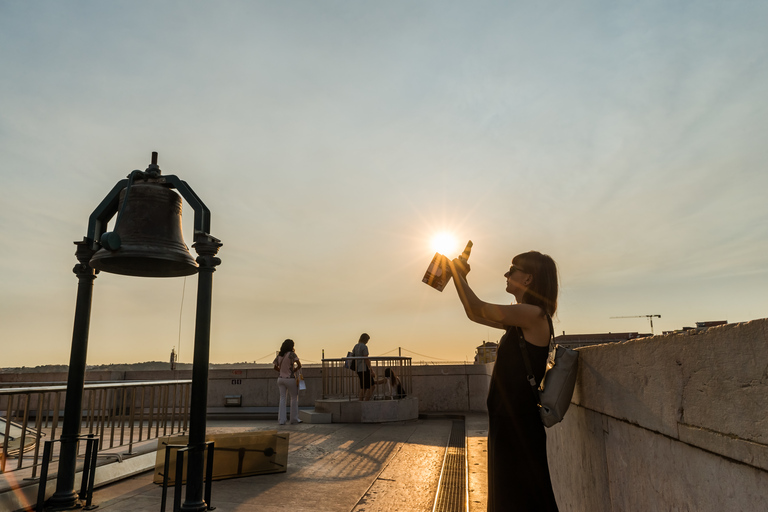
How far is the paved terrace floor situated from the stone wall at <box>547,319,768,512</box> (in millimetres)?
2685

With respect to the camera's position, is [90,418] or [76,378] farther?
[90,418]

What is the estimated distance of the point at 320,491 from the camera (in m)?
5.34

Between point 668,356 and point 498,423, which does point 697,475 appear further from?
point 498,423

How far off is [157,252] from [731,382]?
13.8ft

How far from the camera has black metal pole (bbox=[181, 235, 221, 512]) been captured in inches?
166

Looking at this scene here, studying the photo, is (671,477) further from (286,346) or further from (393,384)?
(393,384)

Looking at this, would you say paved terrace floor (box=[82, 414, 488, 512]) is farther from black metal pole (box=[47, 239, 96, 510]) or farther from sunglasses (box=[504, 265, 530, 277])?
sunglasses (box=[504, 265, 530, 277])

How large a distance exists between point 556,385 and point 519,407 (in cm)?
22

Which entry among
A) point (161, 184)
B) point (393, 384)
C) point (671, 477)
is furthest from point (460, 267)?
point (393, 384)

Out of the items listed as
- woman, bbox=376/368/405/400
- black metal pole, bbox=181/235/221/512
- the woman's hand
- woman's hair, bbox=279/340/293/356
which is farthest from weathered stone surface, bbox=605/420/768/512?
woman, bbox=376/368/405/400

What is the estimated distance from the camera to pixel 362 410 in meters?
11.8

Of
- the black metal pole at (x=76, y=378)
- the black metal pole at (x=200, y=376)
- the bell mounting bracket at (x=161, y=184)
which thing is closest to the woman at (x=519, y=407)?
the black metal pole at (x=200, y=376)

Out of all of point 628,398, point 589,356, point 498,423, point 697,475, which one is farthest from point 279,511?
point 697,475

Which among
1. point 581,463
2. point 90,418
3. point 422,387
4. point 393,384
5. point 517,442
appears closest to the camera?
point 517,442
